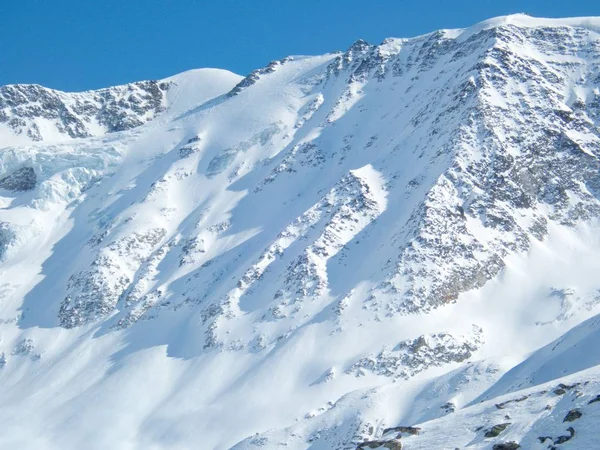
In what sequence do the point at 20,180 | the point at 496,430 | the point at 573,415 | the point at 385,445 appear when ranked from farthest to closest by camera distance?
the point at 20,180
the point at 385,445
the point at 496,430
the point at 573,415

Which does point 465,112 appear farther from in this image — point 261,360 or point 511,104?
point 261,360

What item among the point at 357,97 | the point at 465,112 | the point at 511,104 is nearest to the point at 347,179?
the point at 465,112

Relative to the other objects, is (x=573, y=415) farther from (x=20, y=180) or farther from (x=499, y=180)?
(x=20, y=180)

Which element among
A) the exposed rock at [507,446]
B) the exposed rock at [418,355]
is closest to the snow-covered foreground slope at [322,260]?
the exposed rock at [418,355]

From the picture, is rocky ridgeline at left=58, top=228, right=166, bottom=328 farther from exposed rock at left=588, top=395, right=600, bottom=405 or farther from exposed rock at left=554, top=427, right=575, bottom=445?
exposed rock at left=554, top=427, right=575, bottom=445

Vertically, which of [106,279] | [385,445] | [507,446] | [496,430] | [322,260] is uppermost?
[106,279]

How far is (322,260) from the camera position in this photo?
113m

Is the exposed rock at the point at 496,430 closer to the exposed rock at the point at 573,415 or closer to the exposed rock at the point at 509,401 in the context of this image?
the exposed rock at the point at 573,415

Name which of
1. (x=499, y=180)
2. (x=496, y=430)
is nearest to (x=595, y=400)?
(x=496, y=430)

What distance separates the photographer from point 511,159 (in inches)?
4835

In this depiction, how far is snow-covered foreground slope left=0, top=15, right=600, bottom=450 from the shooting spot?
9300 centimetres

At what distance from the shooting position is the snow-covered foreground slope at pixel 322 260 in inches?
3661

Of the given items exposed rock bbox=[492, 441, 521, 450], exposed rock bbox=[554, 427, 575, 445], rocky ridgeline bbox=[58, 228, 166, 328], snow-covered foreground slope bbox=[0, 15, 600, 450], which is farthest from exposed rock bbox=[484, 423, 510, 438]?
rocky ridgeline bbox=[58, 228, 166, 328]

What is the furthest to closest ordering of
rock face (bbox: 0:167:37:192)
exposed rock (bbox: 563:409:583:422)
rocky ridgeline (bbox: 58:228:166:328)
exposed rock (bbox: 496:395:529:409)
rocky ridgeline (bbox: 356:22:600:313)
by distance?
rock face (bbox: 0:167:37:192)
rocky ridgeline (bbox: 58:228:166:328)
rocky ridgeline (bbox: 356:22:600:313)
exposed rock (bbox: 496:395:529:409)
exposed rock (bbox: 563:409:583:422)
